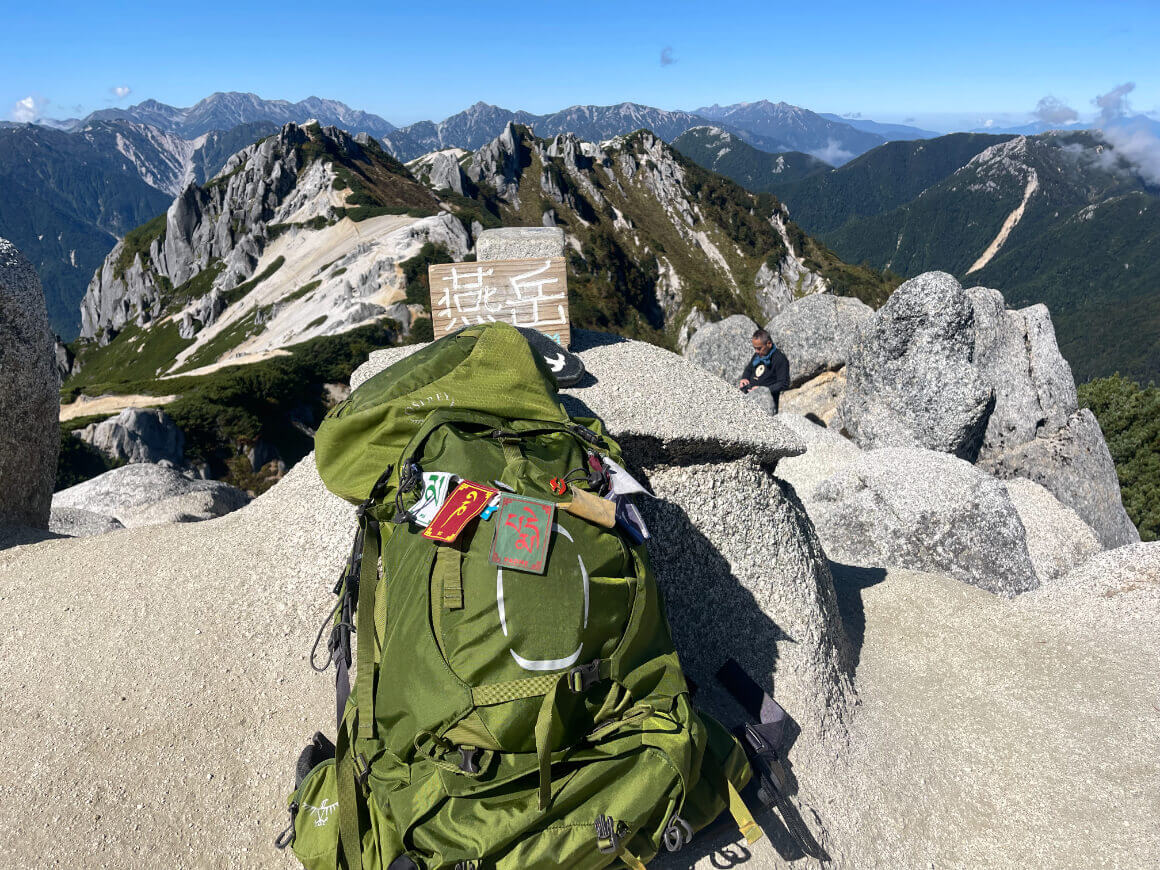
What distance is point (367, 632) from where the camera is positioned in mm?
3666

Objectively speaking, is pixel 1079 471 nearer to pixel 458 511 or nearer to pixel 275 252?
pixel 458 511

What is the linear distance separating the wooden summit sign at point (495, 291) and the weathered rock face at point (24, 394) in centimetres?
443

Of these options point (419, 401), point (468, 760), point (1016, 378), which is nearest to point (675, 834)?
point (468, 760)

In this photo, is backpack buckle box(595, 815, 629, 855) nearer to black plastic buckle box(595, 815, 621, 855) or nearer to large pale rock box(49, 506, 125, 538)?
black plastic buckle box(595, 815, 621, 855)

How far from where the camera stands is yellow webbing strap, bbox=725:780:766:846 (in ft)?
11.7

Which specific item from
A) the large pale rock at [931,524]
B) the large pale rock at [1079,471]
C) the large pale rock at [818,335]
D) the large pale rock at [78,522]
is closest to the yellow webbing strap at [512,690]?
the large pale rock at [931,524]

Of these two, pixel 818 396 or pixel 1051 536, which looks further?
pixel 818 396

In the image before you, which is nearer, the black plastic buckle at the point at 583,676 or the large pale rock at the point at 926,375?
the black plastic buckle at the point at 583,676

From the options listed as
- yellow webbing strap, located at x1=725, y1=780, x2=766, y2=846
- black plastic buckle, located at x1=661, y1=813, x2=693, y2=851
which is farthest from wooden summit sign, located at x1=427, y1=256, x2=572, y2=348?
black plastic buckle, located at x1=661, y1=813, x2=693, y2=851

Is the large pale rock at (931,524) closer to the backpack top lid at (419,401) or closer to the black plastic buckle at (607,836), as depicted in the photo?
the backpack top lid at (419,401)

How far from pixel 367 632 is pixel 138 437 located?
4155cm

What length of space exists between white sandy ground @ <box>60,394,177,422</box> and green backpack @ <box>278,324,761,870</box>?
49.8 metres

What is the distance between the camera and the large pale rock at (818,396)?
23453mm

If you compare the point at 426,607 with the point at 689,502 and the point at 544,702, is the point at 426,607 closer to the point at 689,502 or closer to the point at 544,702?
the point at 544,702
